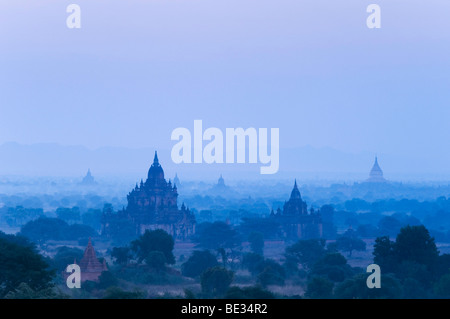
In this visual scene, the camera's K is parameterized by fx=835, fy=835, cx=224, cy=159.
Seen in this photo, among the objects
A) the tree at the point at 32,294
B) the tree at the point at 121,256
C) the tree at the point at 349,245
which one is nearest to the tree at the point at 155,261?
the tree at the point at 121,256

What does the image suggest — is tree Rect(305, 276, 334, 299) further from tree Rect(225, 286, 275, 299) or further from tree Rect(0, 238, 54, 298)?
tree Rect(0, 238, 54, 298)

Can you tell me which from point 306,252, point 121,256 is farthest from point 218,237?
point 121,256

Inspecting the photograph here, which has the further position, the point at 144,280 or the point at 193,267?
the point at 193,267

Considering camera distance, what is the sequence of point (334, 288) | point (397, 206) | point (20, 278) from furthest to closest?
point (397, 206)
point (334, 288)
point (20, 278)

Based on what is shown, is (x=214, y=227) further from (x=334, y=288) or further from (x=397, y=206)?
(x=397, y=206)

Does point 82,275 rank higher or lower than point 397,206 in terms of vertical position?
lower

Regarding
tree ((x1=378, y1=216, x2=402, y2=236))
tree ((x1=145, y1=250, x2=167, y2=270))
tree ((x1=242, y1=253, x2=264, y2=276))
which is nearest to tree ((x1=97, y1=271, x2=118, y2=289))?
tree ((x1=145, y1=250, x2=167, y2=270))
